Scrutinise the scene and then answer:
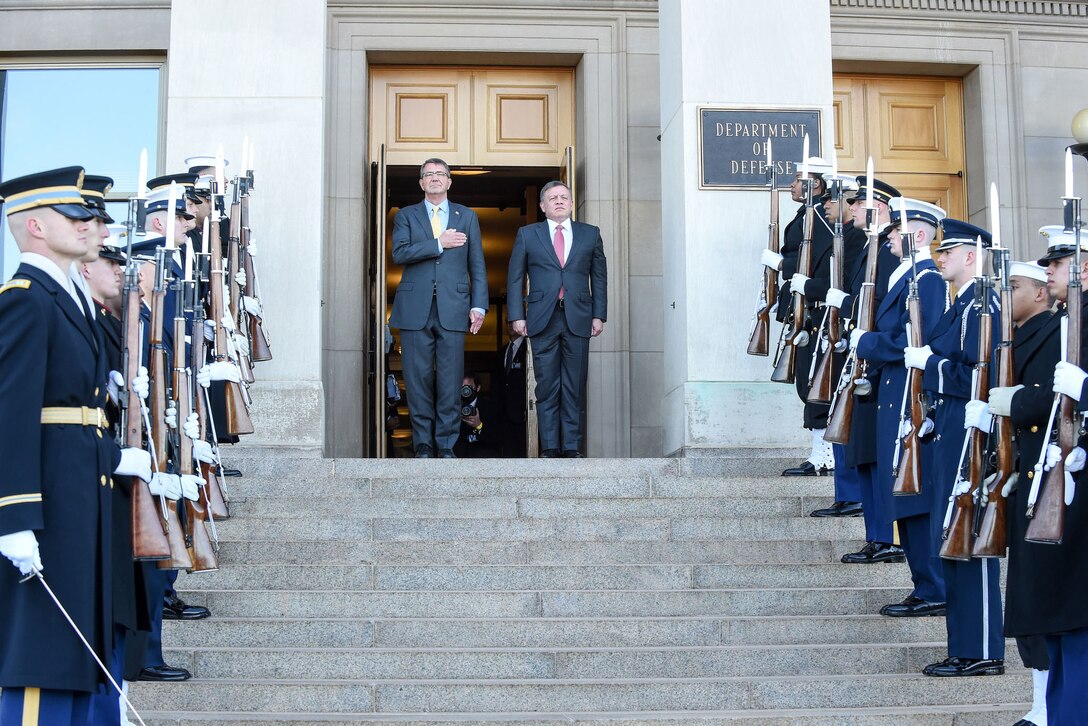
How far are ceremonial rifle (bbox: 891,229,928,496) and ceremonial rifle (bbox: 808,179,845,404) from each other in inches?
45.4

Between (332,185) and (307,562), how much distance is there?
6.00m

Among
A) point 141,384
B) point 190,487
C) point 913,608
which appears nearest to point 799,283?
point 913,608

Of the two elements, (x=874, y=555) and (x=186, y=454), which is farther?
(x=874, y=555)

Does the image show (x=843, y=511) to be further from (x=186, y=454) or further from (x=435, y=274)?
(x=186, y=454)

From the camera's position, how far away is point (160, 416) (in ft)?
19.0

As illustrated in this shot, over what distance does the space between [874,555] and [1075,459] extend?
2713 mm

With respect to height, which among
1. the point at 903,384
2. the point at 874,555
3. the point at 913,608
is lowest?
the point at 913,608

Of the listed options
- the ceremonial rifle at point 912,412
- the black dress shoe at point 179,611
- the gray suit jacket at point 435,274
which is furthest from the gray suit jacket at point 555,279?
the black dress shoe at point 179,611

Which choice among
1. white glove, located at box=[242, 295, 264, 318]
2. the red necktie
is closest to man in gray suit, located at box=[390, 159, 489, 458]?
the red necktie

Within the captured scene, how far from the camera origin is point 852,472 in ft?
28.0

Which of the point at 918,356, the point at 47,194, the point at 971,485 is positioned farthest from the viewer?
the point at 918,356

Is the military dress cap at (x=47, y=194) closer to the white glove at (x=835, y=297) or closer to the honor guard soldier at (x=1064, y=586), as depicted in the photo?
the honor guard soldier at (x=1064, y=586)

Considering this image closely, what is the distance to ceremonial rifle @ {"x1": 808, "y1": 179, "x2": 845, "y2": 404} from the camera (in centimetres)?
870

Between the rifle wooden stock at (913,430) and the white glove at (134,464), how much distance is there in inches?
137
